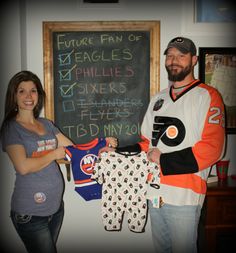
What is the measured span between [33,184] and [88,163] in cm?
50

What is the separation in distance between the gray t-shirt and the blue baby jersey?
0.84 ft

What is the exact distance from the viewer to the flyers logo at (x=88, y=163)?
242 cm

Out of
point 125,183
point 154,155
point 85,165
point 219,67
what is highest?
point 219,67

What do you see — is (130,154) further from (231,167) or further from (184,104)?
(231,167)

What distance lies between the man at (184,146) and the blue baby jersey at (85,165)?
46 centimetres

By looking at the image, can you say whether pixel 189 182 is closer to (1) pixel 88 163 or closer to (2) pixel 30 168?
(1) pixel 88 163

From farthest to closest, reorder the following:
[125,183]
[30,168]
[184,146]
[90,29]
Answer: [90,29]
[125,183]
[184,146]
[30,168]

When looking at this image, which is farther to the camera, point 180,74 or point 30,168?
point 180,74

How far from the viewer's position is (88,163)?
2.42 m

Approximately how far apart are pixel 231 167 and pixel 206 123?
3.84 ft

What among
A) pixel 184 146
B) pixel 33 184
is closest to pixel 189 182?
pixel 184 146

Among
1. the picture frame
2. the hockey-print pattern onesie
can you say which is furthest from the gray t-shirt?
the picture frame

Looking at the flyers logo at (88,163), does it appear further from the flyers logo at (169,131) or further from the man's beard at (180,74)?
the man's beard at (180,74)

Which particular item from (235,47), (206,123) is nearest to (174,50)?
(206,123)
